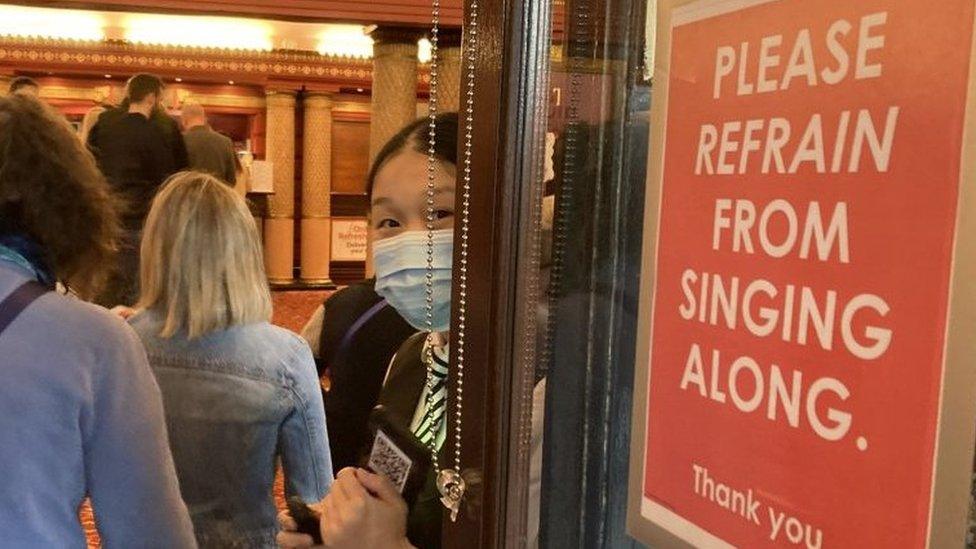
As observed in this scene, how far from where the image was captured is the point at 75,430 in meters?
1.37

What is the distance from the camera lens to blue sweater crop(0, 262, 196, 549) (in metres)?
1.34

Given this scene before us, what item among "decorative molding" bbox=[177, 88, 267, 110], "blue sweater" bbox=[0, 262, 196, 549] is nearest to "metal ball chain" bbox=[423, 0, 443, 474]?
"blue sweater" bbox=[0, 262, 196, 549]

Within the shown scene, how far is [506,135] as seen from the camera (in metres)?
0.72

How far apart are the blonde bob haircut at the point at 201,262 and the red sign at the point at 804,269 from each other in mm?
1458

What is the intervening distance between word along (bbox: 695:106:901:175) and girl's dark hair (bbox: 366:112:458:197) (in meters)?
0.60

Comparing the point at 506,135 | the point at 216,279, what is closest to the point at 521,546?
the point at 506,135

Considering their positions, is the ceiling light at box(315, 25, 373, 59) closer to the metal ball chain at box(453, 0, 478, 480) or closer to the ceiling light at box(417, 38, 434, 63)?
the ceiling light at box(417, 38, 434, 63)

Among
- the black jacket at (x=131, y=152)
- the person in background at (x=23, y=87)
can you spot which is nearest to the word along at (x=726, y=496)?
the person in background at (x=23, y=87)

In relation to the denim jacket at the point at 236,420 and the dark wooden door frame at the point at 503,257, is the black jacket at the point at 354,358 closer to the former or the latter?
the denim jacket at the point at 236,420

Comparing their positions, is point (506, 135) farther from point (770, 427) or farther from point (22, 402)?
point (22, 402)

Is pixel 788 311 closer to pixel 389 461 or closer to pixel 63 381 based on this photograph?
pixel 389 461

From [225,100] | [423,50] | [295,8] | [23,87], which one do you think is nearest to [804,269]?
[23,87]

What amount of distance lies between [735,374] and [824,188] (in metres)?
0.12

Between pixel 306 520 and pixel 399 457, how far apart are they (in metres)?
0.19
